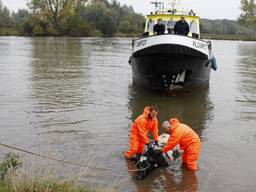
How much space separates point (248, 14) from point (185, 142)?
82.8 meters

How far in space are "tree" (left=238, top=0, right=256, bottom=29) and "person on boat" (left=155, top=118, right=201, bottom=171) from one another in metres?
81.3

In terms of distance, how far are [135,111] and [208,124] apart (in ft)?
8.04

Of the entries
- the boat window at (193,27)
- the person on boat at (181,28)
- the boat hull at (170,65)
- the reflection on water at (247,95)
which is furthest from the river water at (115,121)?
the boat window at (193,27)

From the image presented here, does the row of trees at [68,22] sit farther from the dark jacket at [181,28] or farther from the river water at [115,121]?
the dark jacket at [181,28]

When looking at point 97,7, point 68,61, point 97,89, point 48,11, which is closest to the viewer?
point 97,89

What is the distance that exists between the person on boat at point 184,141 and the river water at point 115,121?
0.77 feet

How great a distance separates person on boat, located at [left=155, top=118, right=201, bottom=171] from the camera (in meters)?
8.02

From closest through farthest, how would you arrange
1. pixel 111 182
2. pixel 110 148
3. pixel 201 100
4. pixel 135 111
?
pixel 111 182 → pixel 110 148 → pixel 135 111 → pixel 201 100

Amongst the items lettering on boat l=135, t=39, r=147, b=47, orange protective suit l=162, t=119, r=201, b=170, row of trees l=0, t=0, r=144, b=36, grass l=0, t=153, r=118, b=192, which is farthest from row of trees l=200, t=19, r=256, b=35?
grass l=0, t=153, r=118, b=192

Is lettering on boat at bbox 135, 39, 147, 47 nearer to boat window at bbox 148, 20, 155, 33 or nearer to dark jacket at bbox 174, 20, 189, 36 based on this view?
dark jacket at bbox 174, 20, 189, 36

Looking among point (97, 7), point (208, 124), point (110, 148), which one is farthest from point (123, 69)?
point (97, 7)

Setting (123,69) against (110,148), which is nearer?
(110,148)

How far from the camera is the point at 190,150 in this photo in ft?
27.0

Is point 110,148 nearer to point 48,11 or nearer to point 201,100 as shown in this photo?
point 201,100
